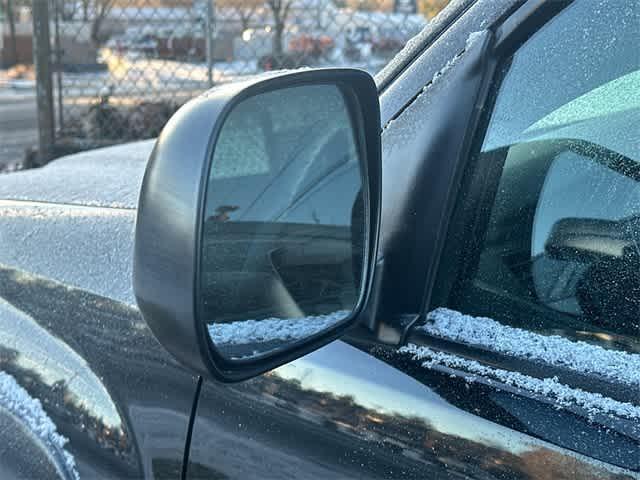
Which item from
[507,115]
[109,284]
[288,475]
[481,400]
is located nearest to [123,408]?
[109,284]

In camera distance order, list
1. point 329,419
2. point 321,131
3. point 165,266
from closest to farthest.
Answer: point 165,266 → point 329,419 → point 321,131

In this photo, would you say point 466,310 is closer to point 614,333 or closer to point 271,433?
point 614,333

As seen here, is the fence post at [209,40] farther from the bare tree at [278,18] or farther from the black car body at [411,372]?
the black car body at [411,372]

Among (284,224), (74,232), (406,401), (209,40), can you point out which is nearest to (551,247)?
(406,401)

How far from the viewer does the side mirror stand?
1023mm

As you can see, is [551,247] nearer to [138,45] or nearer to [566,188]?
[566,188]

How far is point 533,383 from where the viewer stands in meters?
1.17

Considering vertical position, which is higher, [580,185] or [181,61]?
[580,185]

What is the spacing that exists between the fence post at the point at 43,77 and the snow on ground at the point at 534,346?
5364 mm

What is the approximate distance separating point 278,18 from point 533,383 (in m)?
5.94

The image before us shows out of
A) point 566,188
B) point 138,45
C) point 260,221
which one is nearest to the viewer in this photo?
point 566,188

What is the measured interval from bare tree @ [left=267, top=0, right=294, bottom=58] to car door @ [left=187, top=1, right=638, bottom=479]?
541cm

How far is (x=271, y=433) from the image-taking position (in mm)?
1316

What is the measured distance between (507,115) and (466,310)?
318 mm
